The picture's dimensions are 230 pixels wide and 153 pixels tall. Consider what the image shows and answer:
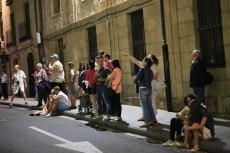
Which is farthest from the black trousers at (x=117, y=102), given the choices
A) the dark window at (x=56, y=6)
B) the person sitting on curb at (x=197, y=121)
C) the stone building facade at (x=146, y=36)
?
the dark window at (x=56, y=6)

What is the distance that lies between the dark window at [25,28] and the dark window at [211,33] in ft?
50.3

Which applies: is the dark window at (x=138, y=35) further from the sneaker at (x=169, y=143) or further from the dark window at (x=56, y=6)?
the dark window at (x=56, y=6)

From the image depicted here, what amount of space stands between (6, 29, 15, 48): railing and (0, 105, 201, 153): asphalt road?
16522mm

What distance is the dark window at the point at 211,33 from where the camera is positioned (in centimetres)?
991

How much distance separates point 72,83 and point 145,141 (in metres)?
6.18

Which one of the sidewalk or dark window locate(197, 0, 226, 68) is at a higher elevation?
dark window locate(197, 0, 226, 68)

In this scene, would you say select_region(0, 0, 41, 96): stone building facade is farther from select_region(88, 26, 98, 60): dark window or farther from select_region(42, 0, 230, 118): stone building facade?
select_region(88, 26, 98, 60): dark window

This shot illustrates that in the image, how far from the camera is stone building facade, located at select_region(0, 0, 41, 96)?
23391mm

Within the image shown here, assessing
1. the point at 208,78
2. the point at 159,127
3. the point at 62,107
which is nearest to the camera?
the point at 159,127

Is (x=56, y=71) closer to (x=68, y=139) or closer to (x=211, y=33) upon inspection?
(x=68, y=139)

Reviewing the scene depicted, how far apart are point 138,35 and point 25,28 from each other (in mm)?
12634

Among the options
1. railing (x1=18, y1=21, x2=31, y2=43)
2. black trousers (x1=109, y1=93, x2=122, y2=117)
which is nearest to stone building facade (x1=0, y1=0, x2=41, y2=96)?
railing (x1=18, y1=21, x2=31, y2=43)

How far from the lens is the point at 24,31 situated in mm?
24625

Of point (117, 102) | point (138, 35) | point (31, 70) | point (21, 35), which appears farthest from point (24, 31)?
Answer: point (117, 102)
